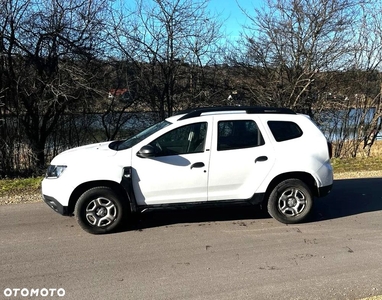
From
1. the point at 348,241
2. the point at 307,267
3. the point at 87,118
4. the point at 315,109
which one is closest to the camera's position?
the point at 307,267

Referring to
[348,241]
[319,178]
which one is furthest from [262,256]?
[319,178]

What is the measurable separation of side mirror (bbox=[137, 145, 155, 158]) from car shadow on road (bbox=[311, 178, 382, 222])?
109 inches

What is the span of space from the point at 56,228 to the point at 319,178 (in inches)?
159

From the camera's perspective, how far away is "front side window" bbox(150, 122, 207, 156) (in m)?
6.00

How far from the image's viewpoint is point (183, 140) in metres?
6.08

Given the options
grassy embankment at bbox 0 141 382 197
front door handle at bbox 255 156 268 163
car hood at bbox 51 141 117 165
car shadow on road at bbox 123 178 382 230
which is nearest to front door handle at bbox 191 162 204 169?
car shadow on road at bbox 123 178 382 230

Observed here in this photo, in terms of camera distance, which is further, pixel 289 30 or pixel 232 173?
pixel 289 30

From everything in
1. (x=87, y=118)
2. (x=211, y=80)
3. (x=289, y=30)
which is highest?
(x=289, y=30)

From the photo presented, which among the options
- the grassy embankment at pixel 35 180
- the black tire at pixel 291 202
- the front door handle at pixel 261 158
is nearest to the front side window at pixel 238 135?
the front door handle at pixel 261 158

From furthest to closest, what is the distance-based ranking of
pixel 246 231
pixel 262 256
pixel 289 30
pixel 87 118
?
pixel 289 30, pixel 87 118, pixel 246 231, pixel 262 256

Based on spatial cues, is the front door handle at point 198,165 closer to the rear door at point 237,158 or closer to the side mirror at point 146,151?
the rear door at point 237,158

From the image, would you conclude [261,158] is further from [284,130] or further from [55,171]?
[55,171]

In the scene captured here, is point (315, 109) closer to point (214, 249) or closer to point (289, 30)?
point (289, 30)

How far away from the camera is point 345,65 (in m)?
16.6
